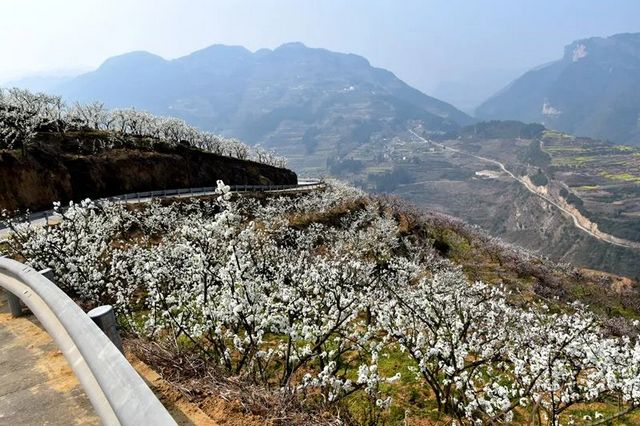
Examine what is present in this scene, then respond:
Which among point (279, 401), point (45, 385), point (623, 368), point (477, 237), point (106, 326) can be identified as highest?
point (106, 326)

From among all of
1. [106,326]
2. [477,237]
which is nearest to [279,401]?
[106,326]

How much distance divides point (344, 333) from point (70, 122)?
77892 millimetres

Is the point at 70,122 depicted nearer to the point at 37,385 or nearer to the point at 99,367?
the point at 37,385

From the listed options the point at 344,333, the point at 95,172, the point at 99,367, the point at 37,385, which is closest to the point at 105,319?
the point at 37,385

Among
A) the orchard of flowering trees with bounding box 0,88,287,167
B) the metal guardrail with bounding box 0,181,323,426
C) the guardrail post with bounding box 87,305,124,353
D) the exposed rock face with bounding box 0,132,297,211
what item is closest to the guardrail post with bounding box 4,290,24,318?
the metal guardrail with bounding box 0,181,323,426

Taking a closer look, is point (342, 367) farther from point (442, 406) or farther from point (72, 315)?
point (72, 315)

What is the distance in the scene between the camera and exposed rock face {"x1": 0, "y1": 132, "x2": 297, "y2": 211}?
46.4 meters

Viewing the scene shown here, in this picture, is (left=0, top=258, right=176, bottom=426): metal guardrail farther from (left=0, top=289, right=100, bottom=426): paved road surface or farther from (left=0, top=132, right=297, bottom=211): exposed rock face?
(left=0, top=132, right=297, bottom=211): exposed rock face

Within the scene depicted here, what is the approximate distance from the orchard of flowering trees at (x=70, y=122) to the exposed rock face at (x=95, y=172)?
9.13 ft

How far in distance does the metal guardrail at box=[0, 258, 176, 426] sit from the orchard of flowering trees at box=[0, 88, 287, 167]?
51262mm

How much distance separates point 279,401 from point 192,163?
79.0 meters

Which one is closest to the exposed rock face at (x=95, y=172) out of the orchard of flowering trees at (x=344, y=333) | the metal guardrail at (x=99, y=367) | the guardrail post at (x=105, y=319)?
the orchard of flowering trees at (x=344, y=333)

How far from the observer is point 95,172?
59.3 m

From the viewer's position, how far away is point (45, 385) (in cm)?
573
